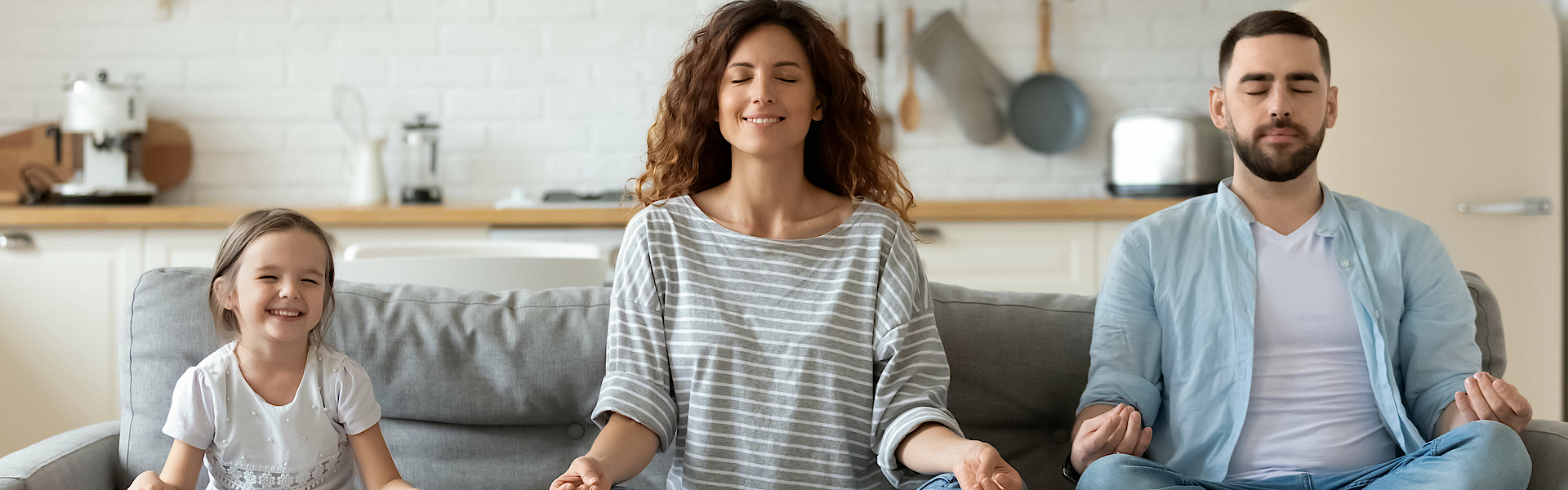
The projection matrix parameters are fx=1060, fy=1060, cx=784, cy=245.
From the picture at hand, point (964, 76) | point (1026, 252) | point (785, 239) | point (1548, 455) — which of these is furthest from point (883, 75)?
point (1548, 455)

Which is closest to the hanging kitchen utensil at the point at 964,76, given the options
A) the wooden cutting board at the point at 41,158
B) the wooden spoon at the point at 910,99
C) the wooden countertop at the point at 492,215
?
the wooden spoon at the point at 910,99

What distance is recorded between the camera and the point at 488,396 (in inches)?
56.2

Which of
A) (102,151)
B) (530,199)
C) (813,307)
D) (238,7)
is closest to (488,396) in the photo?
(813,307)

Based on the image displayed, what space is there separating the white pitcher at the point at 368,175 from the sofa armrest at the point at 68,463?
6.35 ft

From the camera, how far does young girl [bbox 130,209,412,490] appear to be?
112 centimetres

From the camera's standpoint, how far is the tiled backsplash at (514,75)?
11.2 ft

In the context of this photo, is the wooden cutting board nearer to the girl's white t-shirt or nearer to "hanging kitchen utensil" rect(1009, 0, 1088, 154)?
the girl's white t-shirt

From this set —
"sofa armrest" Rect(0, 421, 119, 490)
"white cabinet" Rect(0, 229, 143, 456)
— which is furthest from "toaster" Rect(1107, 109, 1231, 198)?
"white cabinet" Rect(0, 229, 143, 456)

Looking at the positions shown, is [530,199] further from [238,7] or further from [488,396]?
[488,396]

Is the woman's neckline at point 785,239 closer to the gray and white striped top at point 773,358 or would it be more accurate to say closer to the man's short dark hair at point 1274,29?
the gray and white striped top at point 773,358

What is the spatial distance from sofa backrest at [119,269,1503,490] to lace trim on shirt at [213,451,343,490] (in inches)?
10.5

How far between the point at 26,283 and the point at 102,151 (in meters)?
0.51

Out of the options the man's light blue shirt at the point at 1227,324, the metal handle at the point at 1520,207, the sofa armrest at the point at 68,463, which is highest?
the metal handle at the point at 1520,207

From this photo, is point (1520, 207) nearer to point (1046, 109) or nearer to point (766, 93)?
point (1046, 109)
